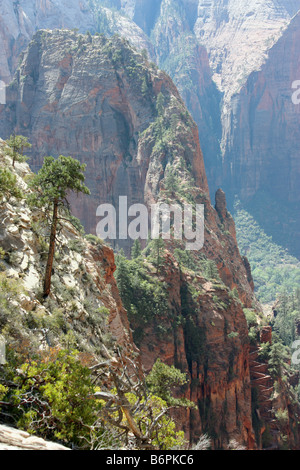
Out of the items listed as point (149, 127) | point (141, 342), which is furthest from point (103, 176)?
point (141, 342)

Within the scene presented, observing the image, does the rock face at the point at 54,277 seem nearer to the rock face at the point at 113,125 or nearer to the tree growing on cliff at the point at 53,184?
the tree growing on cliff at the point at 53,184

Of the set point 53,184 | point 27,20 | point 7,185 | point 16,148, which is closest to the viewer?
point 7,185

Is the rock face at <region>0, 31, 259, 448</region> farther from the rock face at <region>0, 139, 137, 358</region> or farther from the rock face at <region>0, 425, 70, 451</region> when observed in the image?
the rock face at <region>0, 425, 70, 451</region>

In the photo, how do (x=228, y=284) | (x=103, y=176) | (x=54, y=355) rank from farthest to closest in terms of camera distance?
(x=103, y=176) < (x=228, y=284) < (x=54, y=355)

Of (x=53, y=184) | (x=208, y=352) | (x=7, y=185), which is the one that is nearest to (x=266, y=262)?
(x=208, y=352)

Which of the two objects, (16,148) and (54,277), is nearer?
(54,277)

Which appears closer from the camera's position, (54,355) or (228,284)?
(54,355)

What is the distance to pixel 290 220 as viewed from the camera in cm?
19750

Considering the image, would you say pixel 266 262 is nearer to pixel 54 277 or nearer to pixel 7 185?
pixel 54 277

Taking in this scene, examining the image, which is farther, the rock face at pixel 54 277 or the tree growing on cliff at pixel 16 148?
the tree growing on cliff at pixel 16 148

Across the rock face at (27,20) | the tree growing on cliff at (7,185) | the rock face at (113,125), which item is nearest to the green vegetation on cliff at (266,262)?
the rock face at (113,125)

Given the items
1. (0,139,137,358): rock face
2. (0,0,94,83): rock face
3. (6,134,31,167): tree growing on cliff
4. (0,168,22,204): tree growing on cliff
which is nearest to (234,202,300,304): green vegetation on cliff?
(0,0,94,83): rock face
